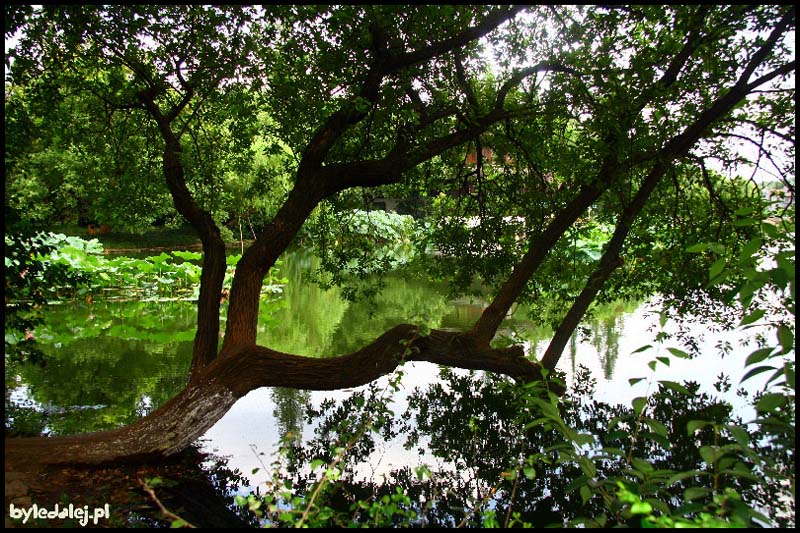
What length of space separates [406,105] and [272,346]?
465 cm

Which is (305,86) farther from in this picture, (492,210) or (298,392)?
(298,392)

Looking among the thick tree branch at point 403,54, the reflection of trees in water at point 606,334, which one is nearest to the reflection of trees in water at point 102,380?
the thick tree branch at point 403,54

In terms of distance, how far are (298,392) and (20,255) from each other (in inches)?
118

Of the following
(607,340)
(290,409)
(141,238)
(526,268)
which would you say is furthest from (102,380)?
(141,238)

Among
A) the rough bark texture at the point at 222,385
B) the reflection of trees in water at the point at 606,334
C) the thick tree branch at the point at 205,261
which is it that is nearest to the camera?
the rough bark texture at the point at 222,385

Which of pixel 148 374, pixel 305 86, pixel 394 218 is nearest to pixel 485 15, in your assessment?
pixel 305 86

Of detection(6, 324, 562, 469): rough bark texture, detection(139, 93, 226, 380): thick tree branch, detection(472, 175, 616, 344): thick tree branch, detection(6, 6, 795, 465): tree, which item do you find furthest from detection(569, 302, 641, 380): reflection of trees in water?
detection(139, 93, 226, 380): thick tree branch

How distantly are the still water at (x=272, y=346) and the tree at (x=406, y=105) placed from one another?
1.95 feet

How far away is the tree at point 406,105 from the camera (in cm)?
392

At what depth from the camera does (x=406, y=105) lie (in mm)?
4566

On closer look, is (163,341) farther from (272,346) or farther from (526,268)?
(526,268)

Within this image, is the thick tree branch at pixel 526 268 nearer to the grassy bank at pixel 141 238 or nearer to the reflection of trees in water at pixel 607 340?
the reflection of trees in water at pixel 607 340

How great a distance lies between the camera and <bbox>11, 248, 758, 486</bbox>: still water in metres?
4.87

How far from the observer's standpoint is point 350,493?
3.71m
